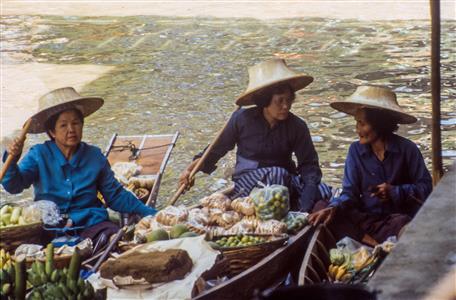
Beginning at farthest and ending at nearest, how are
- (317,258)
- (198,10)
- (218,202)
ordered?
(198,10) → (218,202) → (317,258)

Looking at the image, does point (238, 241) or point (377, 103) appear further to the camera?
point (377, 103)

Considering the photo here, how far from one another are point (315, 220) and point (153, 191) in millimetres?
1434

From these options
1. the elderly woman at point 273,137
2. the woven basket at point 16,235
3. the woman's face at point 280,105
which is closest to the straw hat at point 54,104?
the woven basket at point 16,235

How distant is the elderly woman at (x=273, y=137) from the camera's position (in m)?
6.65

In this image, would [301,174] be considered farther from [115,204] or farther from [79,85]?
[79,85]

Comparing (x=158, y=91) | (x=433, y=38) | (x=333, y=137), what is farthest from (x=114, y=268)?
(x=158, y=91)

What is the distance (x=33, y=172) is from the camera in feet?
20.3

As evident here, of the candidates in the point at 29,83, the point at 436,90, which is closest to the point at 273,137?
the point at 436,90

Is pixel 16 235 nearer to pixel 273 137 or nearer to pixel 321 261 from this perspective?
pixel 321 261

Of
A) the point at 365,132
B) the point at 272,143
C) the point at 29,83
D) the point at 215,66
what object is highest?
the point at 365,132

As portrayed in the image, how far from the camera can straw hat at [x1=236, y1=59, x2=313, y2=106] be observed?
6629 millimetres

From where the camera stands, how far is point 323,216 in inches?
239

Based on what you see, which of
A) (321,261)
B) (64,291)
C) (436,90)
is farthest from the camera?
(321,261)

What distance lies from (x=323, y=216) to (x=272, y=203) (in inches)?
12.5
